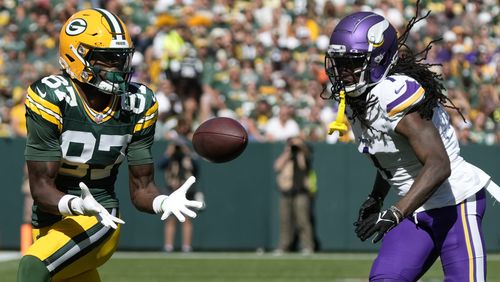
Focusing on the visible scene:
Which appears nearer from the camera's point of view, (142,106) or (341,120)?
(341,120)

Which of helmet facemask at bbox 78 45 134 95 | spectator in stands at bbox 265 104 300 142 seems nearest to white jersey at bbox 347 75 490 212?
helmet facemask at bbox 78 45 134 95

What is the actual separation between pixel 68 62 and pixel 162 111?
8167mm

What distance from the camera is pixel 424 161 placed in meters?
4.64

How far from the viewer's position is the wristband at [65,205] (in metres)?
4.63

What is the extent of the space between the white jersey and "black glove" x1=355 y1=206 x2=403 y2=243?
41cm

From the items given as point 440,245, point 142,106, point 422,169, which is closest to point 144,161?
point 142,106

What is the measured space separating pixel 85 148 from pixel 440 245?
66.5 inches

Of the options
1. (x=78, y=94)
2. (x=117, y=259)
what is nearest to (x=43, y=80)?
(x=78, y=94)

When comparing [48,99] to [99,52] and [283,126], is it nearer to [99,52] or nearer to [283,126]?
[99,52]

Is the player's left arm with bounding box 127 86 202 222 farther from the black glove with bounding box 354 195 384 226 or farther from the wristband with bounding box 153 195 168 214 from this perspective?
the black glove with bounding box 354 195 384 226

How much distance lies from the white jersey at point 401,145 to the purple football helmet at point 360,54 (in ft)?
0.23

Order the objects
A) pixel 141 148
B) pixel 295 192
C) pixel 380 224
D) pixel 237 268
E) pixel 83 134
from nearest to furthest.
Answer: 1. pixel 380 224
2. pixel 83 134
3. pixel 141 148
4. pixel 237 268
5. pixel 295 192

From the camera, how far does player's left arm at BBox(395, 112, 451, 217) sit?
4613 millimetres

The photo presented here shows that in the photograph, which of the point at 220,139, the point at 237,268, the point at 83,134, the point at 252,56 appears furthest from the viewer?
the point at 252,56
